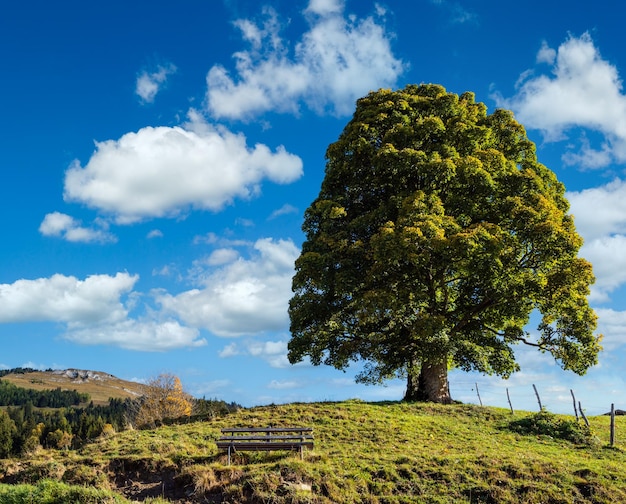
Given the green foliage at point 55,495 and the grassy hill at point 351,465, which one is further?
the grassy hill at point 351,465

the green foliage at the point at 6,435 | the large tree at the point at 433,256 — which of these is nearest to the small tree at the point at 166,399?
the large tree at the point at 433,256

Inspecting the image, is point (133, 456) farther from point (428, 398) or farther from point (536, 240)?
point (536, 240)

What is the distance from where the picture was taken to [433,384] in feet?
94.0

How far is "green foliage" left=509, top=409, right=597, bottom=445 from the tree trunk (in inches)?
173

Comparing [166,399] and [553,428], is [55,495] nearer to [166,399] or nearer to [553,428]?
[553,428]

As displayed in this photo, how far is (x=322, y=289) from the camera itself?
2816 cm

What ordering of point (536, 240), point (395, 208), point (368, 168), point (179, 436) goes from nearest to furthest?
1. point (179, 436)
2. point (536, 240)
3. point (395, 208)
4. point (368, 168)

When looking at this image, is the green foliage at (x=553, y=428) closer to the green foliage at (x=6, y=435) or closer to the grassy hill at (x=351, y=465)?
the grassy hill at (x=351, y=465)

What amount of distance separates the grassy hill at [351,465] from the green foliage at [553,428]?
0.06 metres

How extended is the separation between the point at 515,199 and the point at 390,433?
13.4 metres

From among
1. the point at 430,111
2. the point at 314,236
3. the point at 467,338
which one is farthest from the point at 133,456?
the point at 430,111

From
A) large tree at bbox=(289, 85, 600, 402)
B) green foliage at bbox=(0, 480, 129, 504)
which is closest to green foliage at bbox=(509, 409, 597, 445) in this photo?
large tree at bbox=(289, 85, 600, 402)

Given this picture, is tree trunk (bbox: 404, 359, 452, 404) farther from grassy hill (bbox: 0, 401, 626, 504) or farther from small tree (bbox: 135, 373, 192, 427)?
small tree (bbox: 135, 373, 192, 427)

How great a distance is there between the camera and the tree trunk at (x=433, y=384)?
28.4 meters
